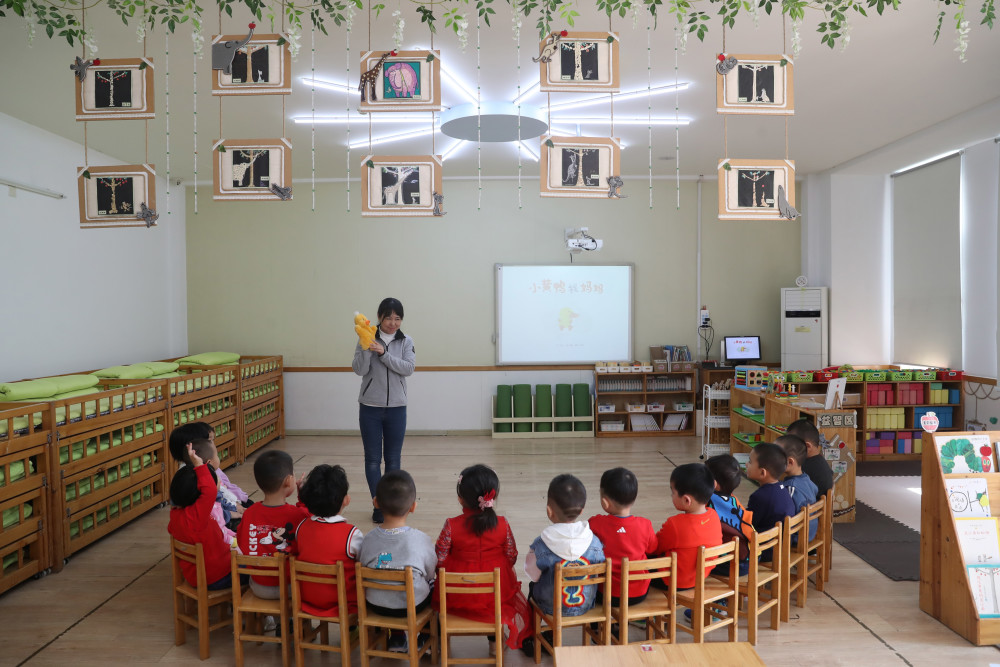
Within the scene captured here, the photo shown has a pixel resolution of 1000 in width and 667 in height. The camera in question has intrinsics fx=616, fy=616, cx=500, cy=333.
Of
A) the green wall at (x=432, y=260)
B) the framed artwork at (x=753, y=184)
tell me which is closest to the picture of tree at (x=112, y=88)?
the framed artwork at (x=753, y=184)

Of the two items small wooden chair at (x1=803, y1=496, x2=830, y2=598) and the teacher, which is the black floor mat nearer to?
small wooden chair at (x1=803, y1=496, x2=830, y2=598)

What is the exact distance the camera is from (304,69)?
390cm

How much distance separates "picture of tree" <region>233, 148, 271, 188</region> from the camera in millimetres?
2994

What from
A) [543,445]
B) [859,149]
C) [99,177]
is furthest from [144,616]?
[859,149]

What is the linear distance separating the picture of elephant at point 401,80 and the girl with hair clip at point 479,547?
5.65 feet

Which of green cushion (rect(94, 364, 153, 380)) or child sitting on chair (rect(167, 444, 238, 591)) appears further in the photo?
green cushion (rect(94, 364, 153, 380))

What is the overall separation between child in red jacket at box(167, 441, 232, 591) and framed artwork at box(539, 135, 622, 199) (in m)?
2.04

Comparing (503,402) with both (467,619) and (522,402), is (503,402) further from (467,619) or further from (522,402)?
(467,619)

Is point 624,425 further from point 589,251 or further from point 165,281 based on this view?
point 165,281

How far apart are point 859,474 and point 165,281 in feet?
23.9

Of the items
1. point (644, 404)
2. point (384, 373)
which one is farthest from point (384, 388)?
point (644, 404)

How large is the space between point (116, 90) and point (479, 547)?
265cm

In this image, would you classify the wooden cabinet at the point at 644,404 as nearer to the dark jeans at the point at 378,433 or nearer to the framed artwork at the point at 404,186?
the dark jeans at the point at 378,433

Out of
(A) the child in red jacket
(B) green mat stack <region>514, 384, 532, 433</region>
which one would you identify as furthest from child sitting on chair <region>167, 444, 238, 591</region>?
(B) green mat stack <region>514, 384, 532, 433</region>
